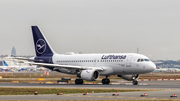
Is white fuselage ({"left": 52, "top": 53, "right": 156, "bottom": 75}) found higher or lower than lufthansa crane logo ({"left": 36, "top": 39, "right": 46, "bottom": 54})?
lower

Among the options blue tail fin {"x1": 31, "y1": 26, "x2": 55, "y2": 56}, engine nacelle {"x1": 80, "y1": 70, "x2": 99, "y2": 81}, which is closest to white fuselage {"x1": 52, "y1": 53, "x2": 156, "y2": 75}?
engine nacelle {"x1": 80, "y1": 70, "x2": 99, "y2": 81}

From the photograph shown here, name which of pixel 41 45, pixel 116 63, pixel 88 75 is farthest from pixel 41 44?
pixel 116 63

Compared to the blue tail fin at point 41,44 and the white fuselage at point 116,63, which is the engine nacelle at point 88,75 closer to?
the white fuselage at point 116,63

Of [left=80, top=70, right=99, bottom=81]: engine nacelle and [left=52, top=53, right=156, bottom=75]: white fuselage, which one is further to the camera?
[left=80, top=70, right=99, bottom=81]: engine nacelle

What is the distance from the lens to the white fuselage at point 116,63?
54812 millimetres

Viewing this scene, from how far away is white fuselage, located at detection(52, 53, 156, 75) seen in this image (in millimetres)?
54812

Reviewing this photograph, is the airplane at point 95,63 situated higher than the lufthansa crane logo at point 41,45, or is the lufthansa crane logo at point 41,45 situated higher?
the lufthansa crane logo at point 41,45

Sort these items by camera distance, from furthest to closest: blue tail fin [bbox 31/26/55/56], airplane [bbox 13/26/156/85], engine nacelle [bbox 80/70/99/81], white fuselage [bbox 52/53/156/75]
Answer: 1. blue tail fin [bbox 31/26/55/56]
2. airplane [bbox 13/26/156/85]
3. engine nacelle [bbox 80/70/99/81]
4. white fuselage [bbox 52/53/156/75]

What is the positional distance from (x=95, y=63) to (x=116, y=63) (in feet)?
13.9

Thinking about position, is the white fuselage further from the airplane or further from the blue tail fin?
the blue tail fin

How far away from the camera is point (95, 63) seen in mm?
59344

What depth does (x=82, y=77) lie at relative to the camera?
55.8 metres

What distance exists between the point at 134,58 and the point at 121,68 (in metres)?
2.61

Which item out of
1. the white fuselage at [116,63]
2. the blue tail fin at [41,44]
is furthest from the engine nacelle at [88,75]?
the blue tail fin at [41,44]
